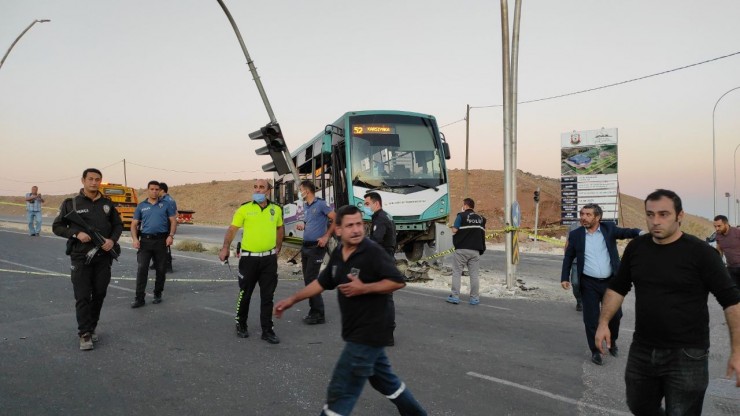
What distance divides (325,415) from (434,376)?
2132 mm

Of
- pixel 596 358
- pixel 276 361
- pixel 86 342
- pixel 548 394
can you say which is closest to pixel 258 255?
pixel 276 361

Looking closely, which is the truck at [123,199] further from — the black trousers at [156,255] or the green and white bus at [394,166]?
the black trousers at [156,255]

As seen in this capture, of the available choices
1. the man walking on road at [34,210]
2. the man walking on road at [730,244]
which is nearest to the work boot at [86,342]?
the man walking on road at [730,244]

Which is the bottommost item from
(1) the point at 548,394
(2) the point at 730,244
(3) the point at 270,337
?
(1) the point at 548,394

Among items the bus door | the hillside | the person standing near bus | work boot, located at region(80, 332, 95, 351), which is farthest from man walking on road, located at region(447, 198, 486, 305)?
the hillside

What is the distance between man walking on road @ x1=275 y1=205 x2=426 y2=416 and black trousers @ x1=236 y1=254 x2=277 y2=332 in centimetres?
286

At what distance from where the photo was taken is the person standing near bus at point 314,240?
7.38 metres

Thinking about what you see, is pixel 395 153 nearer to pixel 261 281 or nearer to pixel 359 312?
pixel 261 281

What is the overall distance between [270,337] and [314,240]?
170 centimetres

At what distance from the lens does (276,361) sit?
5520 millimetres

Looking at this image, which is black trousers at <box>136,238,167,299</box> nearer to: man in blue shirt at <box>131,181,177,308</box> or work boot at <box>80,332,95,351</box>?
man in blue shirt at <box>131,181,177,308</box>

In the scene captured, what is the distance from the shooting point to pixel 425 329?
718 centimetres

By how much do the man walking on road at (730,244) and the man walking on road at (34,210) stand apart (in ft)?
68.2

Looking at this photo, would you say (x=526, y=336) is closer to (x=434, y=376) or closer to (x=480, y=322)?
(x=480, y=322)
